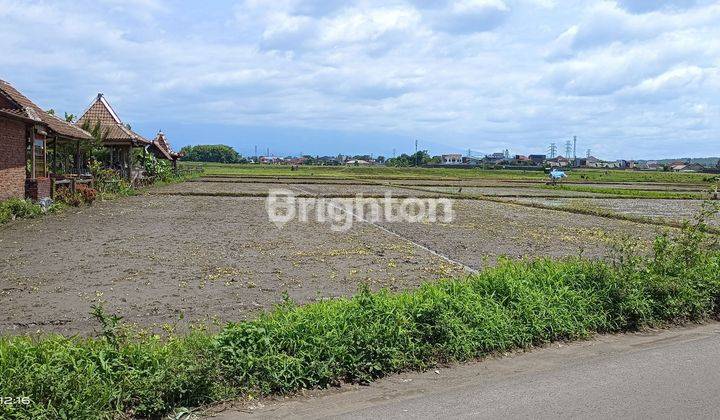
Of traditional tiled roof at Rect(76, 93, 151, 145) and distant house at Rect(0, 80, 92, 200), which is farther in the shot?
traditional tiled roof at Rect(76, 93, 151, 145)

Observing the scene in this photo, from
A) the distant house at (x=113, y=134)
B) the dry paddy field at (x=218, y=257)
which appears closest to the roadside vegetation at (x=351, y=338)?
the dry paddy field at (x=218, y=257)

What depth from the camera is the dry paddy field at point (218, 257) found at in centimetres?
702

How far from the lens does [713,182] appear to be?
786 cm

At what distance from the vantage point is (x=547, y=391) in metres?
4.56

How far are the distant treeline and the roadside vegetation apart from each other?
125540mm

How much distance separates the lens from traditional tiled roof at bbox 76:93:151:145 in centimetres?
3111

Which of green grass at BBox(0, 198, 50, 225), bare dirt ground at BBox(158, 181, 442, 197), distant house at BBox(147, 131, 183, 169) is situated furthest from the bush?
distant house at BBox(147, 131, 183, 169)

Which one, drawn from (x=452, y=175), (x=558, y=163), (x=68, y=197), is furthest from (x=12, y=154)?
(x=558, y=163)

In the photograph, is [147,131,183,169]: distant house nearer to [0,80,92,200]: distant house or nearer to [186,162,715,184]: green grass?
[186,162,715,184]: green grass

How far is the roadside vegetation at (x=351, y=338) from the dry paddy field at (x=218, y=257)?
1532 millimetres

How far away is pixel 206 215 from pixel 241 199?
26.6 ft

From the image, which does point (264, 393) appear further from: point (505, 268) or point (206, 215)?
point (206, 215)

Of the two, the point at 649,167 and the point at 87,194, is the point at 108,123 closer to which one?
the point at 87,194

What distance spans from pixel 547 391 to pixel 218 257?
24.4 ft
